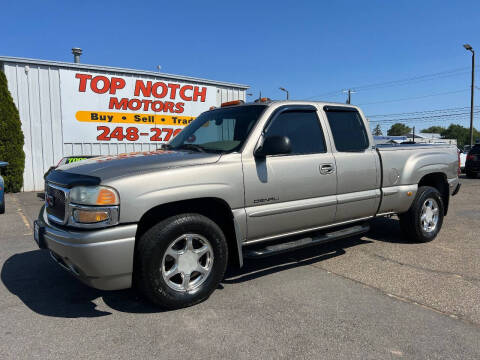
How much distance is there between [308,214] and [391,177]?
1.58 m

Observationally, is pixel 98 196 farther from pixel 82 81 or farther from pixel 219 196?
pixel 82 81

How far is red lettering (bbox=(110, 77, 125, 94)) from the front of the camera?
13656 millimetres

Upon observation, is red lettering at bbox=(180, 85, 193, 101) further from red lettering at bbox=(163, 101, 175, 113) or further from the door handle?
the door handle

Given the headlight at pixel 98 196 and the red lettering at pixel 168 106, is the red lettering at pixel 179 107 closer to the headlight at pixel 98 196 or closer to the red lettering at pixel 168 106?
the red lettering at pixel 168 106

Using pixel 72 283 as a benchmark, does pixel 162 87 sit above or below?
above

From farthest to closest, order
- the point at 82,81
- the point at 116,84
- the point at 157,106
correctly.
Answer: the point at 157,106
the point at 116,84
the point at 82,81

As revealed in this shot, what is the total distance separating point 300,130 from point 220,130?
911mm

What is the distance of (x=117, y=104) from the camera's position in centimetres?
1384

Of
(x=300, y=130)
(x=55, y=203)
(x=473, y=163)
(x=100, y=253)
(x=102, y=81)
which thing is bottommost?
(x=100, y=253)

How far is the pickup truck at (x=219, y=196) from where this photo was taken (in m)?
2.95

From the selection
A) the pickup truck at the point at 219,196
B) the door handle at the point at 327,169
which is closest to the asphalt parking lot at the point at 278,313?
the pickup truck at the point at 219,196

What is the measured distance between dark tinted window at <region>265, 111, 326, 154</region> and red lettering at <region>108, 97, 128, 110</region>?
10979mm

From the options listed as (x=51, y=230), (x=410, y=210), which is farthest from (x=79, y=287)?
(x=410, y=210)

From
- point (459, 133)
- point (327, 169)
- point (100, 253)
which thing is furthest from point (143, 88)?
point (459, 133)
